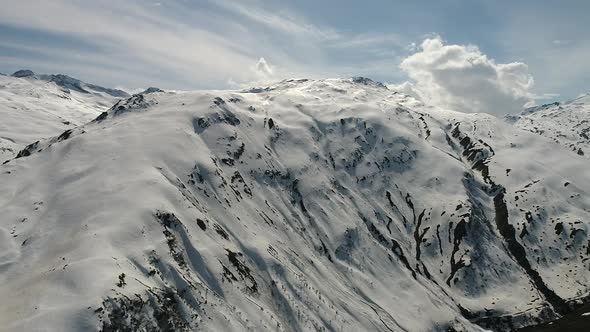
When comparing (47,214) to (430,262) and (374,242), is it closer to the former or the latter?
(374,242)

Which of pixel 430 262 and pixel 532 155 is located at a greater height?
pixel 532 155

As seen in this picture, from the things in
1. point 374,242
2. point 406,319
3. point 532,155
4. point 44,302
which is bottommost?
point 406,319

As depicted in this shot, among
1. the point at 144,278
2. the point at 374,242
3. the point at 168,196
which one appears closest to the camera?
the point at 144,278

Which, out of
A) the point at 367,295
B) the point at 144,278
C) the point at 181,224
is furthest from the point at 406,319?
the point at 144,278

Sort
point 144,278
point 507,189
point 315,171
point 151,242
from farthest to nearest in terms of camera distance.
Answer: point 507,189 → point 315,171 → point 151,242 → point 144,278

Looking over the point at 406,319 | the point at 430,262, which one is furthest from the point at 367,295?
the point at 430,262

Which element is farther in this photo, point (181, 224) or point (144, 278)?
point (181, 224)

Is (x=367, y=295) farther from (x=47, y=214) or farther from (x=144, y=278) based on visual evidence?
(x=47, y=214)
